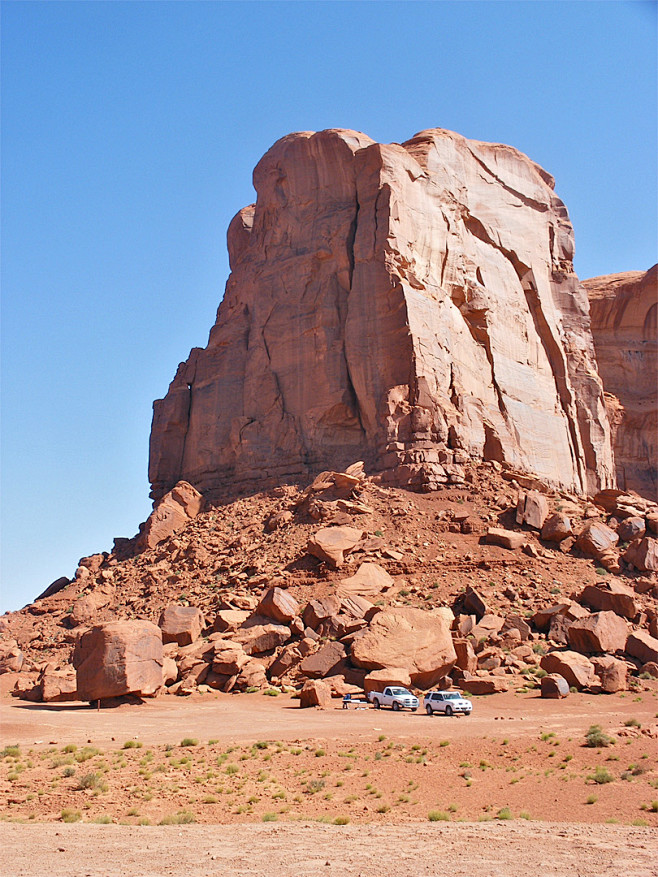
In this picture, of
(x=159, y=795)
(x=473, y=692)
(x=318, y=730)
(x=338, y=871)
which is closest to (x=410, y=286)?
(x=473, y=692)

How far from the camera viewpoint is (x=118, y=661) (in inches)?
1164

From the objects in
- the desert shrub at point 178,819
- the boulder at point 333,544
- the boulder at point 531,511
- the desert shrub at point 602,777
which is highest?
the boulder at point 531,511

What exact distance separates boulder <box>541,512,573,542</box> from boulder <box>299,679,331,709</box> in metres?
14.9

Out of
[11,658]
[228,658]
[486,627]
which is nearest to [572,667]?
[486,627]

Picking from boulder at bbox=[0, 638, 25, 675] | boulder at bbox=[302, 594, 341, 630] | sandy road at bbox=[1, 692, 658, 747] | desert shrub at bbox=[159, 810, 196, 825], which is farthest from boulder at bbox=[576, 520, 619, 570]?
desert shrub at bbox=[159, 810, 196, 825]

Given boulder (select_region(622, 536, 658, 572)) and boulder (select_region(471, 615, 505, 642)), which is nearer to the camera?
boulder (select_region(471, 615, 505, 642))

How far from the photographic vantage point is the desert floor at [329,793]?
1379cm

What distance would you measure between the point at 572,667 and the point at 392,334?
19300 millimetres

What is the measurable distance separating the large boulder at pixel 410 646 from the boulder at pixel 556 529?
33.8ft

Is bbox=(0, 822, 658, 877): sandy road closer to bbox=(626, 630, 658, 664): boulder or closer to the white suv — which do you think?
the white suv

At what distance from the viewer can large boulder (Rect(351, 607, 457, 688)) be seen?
3136 cm

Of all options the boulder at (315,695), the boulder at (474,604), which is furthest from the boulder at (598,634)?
the boulder at (315,695)

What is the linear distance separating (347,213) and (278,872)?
40907mm

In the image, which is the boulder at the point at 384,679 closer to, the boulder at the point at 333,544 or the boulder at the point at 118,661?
the boulder at the point at 118,661
